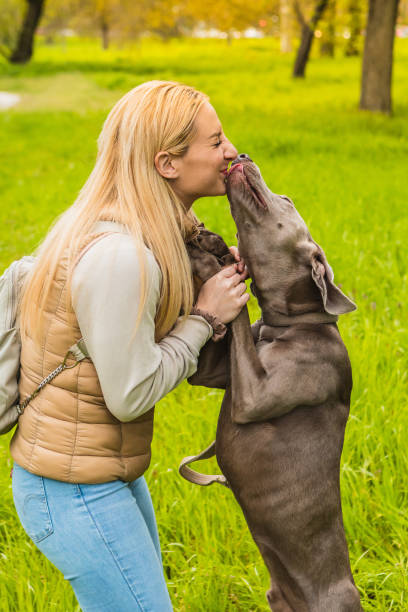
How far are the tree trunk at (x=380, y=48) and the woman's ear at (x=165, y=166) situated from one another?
13.3 meters

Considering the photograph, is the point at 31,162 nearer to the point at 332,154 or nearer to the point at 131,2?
the point at 332,154

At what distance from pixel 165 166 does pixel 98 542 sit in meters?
1.20

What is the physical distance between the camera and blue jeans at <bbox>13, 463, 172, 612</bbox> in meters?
2.33

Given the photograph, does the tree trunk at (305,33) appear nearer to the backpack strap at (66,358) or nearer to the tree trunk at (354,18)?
the tree trunk at (354,18)

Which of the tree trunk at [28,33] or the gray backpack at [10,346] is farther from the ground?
the gray backpack at [10,346]

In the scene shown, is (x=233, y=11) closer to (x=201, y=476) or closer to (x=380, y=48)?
(x=380, y=48)

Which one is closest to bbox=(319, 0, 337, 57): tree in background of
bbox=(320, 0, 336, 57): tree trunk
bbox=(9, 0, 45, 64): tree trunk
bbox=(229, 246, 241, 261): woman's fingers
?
bbox=(320, 0, 336, 57): tree trunk

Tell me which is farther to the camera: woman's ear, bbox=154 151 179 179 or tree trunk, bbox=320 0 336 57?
tree trunk, bbox=320 0 336 57

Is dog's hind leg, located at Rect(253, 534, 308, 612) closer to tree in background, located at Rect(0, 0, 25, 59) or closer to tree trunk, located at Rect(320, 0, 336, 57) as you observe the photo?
tree trunk, located at Rect(320, 0, 336, 57)

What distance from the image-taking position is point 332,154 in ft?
36.5

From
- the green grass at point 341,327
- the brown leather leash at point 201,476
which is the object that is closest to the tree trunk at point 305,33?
the green grass at point 341,327

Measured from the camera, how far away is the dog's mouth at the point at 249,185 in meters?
2.47

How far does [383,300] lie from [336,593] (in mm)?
3383

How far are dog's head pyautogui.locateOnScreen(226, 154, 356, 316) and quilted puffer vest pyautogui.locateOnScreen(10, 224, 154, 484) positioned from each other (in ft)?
2.02
